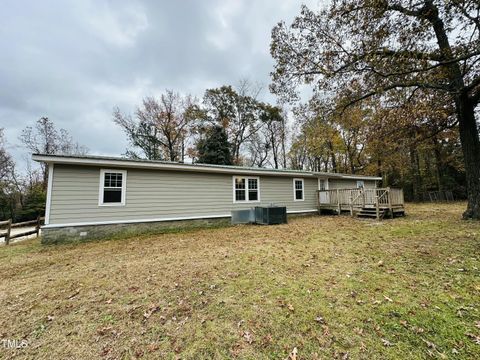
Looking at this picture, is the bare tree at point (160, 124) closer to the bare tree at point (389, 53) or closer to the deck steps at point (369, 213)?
the bare tree at point (389, 53)

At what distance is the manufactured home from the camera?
7.36m

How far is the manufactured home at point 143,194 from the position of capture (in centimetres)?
736

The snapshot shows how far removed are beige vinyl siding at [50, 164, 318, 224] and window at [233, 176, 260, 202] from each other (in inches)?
10.3

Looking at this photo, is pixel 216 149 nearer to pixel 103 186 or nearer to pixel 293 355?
pixel 103 186

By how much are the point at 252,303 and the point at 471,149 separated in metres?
10.8

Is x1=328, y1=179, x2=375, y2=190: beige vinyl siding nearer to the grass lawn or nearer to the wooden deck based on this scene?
the wooden deck

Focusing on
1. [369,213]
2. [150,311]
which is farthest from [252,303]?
[369,213]

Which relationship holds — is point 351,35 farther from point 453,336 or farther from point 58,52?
point 58,52

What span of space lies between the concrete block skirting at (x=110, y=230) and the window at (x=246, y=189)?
221 cm

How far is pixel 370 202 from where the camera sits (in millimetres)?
10891

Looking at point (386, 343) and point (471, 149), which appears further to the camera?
point (471, 149)

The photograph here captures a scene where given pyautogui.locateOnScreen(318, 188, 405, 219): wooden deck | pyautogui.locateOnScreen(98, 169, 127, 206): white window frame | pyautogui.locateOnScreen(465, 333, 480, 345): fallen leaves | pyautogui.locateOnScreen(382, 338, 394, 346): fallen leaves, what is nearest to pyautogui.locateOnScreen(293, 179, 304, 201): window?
pyautogui.locateOnScreen(318, 188, 405, 219): wooden deck

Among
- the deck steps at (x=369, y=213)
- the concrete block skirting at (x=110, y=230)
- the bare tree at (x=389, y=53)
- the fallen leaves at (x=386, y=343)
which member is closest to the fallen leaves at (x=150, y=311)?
the fallen leaves at (x=386, y=343)

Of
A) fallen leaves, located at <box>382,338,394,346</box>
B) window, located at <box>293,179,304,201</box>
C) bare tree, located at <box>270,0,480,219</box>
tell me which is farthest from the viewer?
window, located at <box>293,179,304,201</box>
